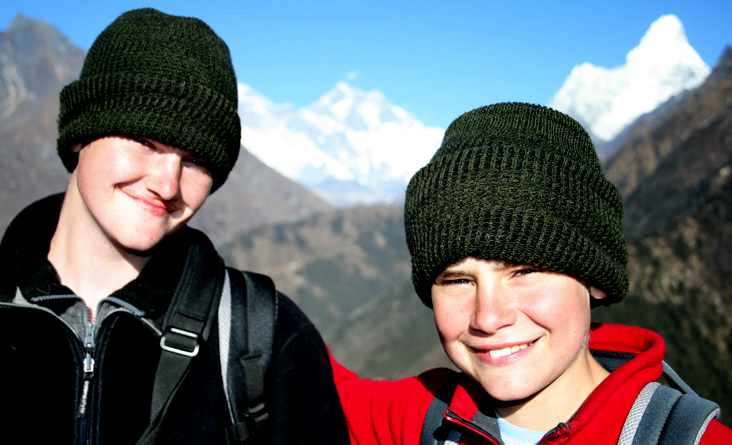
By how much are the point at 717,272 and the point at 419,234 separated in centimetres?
808

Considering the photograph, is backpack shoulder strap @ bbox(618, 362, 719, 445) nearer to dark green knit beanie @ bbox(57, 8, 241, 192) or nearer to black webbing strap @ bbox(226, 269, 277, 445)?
black webbing strap @ bbox(226, 269, 277, 445)

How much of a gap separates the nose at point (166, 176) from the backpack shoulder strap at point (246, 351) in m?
0.46

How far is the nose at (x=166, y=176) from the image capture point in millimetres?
1857

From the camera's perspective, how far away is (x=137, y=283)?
1.97 m

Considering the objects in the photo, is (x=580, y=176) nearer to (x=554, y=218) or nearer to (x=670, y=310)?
(x=554, y=218)

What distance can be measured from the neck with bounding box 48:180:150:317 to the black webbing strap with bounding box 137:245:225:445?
0.29 meters

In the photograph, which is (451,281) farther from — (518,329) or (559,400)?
(559,400)

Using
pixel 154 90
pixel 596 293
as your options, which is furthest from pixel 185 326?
pixel 596 293

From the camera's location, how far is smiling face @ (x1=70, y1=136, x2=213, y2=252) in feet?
6.06

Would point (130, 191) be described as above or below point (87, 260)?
above

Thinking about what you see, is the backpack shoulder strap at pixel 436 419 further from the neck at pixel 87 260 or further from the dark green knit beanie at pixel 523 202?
the neck at pixel 87 260

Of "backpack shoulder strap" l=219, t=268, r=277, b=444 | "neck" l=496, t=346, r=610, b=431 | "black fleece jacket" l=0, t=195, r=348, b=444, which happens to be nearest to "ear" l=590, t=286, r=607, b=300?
"neck" l=496, t=346, r=610, b=431

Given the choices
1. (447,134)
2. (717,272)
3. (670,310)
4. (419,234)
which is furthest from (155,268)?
(717,272)

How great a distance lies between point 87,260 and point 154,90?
733mm
